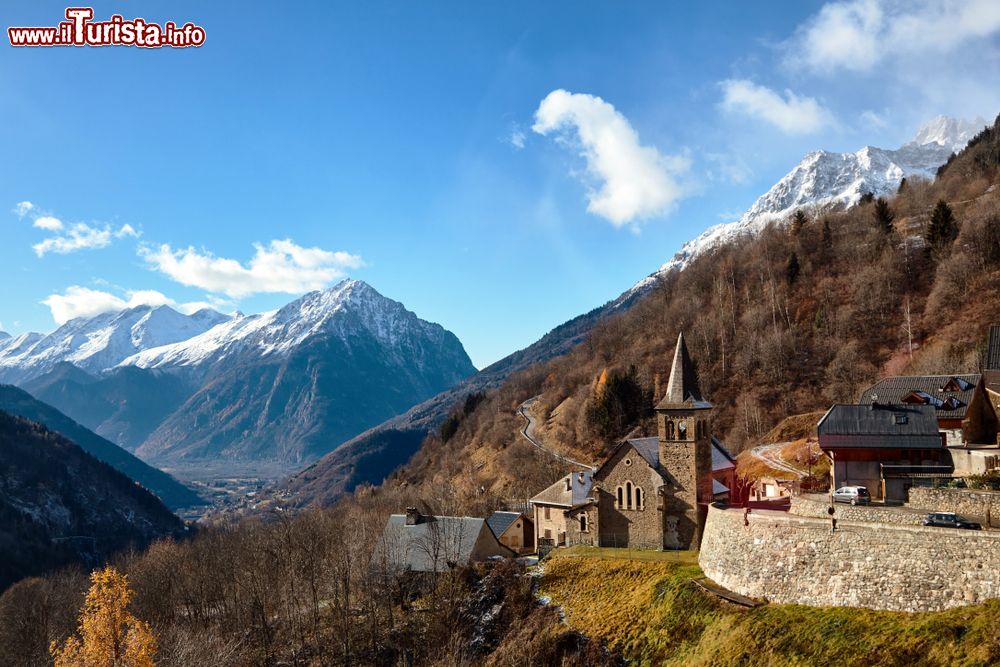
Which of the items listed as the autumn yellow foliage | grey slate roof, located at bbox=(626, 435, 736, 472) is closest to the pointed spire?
grey slate roof, located at bbox=(626, 435, 736, 472)

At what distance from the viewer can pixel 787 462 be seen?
240 ft

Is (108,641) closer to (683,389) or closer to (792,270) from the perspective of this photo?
(683,389)

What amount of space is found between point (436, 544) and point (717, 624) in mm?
33109

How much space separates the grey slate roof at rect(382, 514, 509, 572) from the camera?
64.7m

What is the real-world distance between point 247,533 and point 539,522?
52234 millimetres

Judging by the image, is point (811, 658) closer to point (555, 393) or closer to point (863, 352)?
point (863, 352)

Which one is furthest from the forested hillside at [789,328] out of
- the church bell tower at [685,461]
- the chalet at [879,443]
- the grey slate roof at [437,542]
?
the church bell tower at [685,461]

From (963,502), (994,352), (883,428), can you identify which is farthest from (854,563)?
(994,352)

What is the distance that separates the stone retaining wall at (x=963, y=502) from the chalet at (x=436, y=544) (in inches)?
1534

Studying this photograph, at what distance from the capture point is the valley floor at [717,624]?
27.9 meters

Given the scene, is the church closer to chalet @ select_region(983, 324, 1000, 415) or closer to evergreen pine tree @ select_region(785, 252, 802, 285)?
chalet @ select_region(983, 324, 1000, 415)

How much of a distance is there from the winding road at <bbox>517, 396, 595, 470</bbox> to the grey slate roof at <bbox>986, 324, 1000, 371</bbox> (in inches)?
1947

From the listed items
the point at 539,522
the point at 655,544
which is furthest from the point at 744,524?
the point at 539,522

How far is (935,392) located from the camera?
54.3 meters
